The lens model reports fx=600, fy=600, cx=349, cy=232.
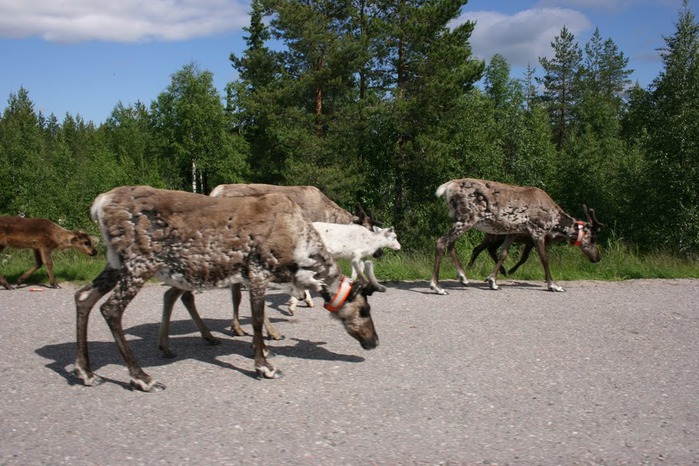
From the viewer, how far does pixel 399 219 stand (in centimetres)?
3169

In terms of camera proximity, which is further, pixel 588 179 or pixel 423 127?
pixel 588 179

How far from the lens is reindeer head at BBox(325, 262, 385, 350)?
6988 mm

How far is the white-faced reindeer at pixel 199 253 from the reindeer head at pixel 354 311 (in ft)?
0.04

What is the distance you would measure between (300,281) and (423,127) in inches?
943

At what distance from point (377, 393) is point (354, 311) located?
1394 mm

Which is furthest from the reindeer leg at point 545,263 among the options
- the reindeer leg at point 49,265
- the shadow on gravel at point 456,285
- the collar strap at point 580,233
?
the reindeer leg at point 49,265

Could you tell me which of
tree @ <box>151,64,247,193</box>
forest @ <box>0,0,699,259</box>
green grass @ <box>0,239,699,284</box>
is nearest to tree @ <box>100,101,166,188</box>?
tree @ <box>151,64,247,193</box>

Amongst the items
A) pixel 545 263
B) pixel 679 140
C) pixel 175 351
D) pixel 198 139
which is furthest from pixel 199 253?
pixel 198 139

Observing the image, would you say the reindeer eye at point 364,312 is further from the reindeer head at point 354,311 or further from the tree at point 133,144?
the tree at point 133,144

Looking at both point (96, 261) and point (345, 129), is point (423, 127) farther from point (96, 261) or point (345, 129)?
point (96, 261)

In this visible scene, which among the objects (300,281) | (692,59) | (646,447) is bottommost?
(646,447)

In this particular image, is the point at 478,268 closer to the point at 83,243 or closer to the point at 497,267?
the point at 497,267

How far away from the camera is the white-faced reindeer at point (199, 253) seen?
19.9 ft

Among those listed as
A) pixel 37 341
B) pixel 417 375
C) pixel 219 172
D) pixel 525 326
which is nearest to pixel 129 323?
pixel 37 341
